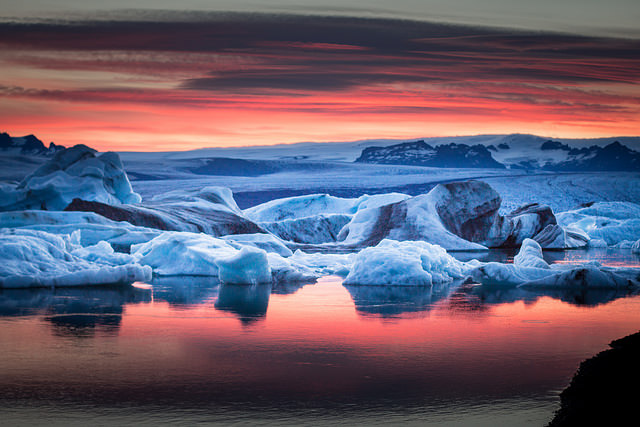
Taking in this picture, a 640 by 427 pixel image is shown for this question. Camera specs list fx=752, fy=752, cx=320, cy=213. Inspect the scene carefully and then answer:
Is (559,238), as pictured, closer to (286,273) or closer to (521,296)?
(521,296)

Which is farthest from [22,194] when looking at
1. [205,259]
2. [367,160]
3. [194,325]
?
[367,160]

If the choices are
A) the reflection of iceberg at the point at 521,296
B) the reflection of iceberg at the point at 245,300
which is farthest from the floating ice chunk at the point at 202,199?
the reflection of iceberg at the point at 521,296

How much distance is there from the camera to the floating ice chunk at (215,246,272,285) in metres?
13.0

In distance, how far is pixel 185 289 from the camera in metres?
12.8

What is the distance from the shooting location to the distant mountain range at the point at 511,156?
81812mm

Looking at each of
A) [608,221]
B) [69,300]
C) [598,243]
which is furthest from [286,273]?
[608,221]

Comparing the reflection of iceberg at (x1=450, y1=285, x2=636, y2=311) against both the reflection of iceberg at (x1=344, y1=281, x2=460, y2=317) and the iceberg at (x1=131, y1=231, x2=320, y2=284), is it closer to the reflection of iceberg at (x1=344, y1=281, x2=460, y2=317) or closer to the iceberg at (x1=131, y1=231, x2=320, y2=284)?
the reflection of iceberg at (x1=344, y1=281, x2=460, y2=317)

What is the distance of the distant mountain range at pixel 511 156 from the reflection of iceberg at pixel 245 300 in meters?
73.6

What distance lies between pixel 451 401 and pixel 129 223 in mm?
16274

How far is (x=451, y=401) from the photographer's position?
224 inches

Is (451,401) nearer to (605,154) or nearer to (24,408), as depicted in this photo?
(24,408)

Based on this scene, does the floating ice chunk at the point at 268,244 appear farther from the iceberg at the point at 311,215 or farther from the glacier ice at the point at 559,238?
the glacier ice at the point at 559,238

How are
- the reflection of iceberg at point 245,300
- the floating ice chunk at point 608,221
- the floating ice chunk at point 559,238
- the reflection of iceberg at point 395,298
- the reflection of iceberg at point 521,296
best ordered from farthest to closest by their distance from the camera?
the floating ice chunk at point 608,221 < the floating ice chunk at point 559,238 < the reflection of iceberg at point 521,296 < the reflection of iceberg at point 395,298 < the reflection of iceberg at point 245,300

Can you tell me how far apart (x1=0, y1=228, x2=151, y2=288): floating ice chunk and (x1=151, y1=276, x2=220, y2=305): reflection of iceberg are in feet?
1.96
